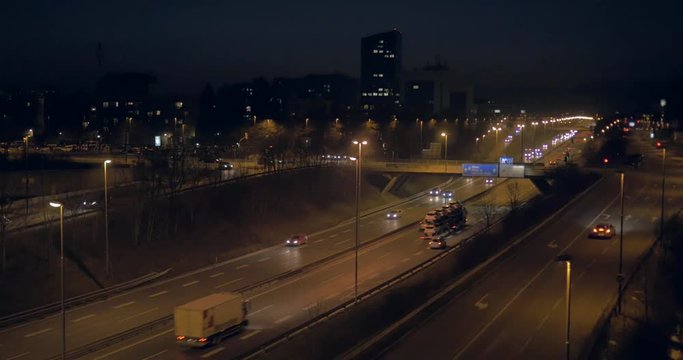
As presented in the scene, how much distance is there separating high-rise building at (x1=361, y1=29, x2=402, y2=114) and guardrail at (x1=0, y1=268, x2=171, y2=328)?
15067 cm

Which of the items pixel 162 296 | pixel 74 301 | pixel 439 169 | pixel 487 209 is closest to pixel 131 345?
pixel 74 301

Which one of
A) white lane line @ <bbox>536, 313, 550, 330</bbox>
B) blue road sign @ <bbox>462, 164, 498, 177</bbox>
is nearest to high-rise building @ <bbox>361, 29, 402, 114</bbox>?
blue road sign @ <bbox>462, 164, 498, 177</bbox>

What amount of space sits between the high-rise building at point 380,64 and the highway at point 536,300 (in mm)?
136527

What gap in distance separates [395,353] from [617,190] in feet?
147

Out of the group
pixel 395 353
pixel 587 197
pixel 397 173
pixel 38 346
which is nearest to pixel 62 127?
pixel 397 173

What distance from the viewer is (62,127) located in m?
96.8

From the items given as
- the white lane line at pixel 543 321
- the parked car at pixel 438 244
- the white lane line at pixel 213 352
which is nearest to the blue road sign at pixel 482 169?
the parked car at pixel 438 244

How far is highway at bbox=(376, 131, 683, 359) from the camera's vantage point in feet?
71.1

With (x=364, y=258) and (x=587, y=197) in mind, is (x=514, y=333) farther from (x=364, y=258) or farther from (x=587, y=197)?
(x=587, y=197)

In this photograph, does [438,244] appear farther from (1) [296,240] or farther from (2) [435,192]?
(2) [435,192]

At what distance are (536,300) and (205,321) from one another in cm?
1231

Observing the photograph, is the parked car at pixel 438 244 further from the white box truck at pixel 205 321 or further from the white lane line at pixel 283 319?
the white box truck at pixel 205 321

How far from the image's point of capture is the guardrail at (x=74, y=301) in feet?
85.6

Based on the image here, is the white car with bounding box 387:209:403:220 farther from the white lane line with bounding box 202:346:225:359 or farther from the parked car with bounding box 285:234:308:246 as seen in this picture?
the white lane line with bounding box 202:346:225:359
